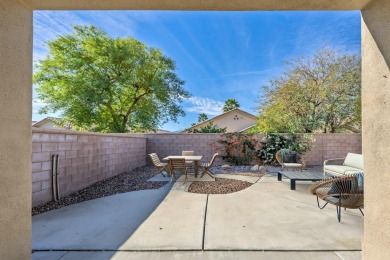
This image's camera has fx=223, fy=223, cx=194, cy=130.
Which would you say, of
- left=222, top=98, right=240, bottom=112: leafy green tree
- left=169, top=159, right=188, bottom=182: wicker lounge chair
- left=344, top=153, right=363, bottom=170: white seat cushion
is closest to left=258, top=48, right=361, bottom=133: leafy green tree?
left=344, top=153, right=363, bottom=170: white seat cushion

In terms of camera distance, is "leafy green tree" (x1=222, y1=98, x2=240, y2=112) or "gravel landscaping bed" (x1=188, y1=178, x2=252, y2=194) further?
"leafy green tree" (x1=222, y1=98, x2=240, y2=112)

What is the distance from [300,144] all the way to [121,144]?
8156 millimetres

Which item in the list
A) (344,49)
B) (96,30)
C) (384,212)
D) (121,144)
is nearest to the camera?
(384,212)

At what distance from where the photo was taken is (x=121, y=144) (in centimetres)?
863

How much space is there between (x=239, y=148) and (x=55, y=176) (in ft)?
26.5

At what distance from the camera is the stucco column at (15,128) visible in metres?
1.82

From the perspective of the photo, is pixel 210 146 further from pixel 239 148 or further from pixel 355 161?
pixel 355 161

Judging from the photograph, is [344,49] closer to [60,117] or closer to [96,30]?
[96,30]

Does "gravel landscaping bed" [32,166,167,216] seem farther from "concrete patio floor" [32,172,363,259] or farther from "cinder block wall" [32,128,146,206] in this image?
"concrete patio floor" [32,172,363,259]

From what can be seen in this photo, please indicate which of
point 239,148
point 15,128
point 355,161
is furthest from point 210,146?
point 15,128

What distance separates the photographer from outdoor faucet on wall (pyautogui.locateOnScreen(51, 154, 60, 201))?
4.80 meters

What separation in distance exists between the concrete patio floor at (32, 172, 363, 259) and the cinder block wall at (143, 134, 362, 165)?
6278 millimetres

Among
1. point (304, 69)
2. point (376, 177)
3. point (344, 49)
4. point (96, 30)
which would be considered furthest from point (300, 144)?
point (96, 30)

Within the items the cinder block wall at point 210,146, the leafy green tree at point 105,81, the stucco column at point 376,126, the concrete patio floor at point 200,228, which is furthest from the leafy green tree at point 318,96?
the stucco column at point 376,126
